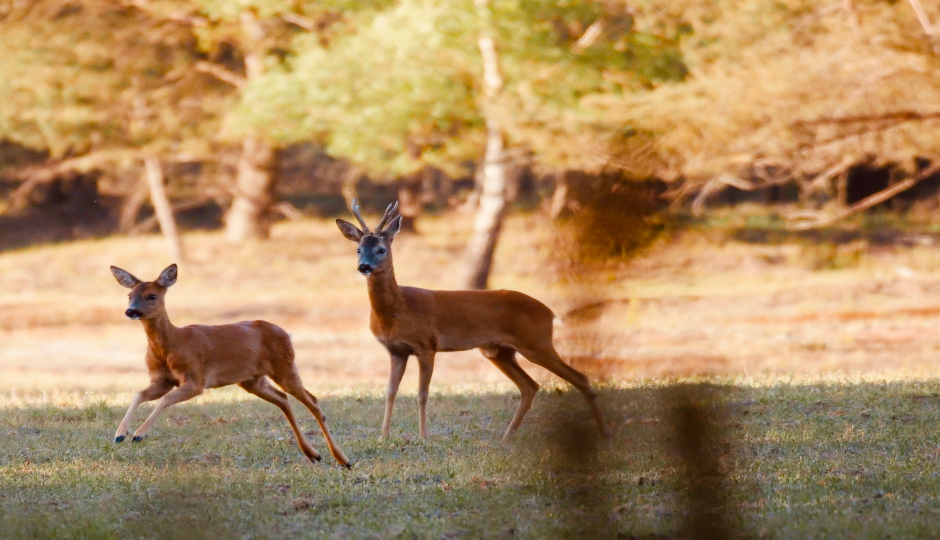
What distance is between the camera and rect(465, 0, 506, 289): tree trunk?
18.6 metres

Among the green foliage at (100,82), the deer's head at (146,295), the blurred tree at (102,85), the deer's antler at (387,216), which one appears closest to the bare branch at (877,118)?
the deer's antler at (387,216)

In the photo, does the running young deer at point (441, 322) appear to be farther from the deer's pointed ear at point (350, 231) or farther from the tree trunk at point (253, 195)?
the tree trunk at point (253, 195)

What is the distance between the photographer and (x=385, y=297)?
885 centimetres

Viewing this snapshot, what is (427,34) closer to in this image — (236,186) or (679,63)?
(679,63)

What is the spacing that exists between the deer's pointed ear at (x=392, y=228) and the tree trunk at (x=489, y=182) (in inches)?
368

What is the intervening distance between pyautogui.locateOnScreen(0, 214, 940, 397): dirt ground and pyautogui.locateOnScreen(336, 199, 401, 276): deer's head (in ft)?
3.56

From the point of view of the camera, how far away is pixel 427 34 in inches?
722

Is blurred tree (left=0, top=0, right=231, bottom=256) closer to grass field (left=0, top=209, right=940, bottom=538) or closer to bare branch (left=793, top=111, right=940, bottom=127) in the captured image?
grass field (left=0, top=209, right=940, bottom=538)

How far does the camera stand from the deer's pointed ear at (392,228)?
9000mm

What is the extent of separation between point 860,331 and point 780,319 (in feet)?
6.06

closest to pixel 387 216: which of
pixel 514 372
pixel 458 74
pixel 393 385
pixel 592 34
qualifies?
pixel 393 385

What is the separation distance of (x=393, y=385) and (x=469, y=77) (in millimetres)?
11069

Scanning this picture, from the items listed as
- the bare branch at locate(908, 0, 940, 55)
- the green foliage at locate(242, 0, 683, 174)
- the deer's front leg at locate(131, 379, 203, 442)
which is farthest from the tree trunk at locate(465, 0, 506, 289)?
the deer's front leg at locate(131, 379, 203, 442)

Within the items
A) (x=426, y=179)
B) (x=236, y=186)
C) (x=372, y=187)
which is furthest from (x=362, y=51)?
(x=372, y=187)
